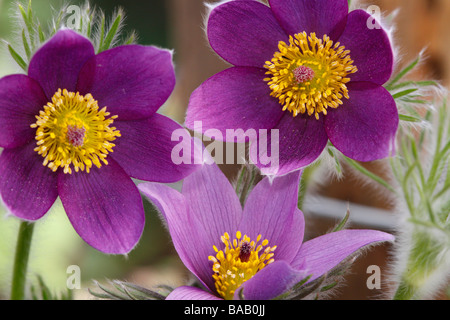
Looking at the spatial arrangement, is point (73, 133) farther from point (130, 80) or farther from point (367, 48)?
point (367, 48)

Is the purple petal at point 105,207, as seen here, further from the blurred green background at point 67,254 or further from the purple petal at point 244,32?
the purple petal at point 244,32

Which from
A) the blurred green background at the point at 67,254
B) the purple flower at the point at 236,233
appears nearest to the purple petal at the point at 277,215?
the purple flower at the point at 236,233

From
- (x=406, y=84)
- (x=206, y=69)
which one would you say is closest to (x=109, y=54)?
(x=406, y=84)

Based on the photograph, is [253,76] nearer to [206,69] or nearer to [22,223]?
[22,223]

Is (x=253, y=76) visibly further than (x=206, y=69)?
No

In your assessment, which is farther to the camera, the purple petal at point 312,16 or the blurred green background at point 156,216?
Result: the blurred green background at point 156,216

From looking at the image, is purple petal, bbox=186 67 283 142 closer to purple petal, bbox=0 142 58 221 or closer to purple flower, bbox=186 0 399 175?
purple flower, bbox=186 0 399 175

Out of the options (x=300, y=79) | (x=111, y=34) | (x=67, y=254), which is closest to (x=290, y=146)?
(x=300, y=79)

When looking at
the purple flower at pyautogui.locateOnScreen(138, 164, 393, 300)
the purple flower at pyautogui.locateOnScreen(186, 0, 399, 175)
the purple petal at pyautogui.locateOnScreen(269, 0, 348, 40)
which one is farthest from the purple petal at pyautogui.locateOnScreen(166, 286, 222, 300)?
the purple petal at pyautogui.locateOnScreen(269, 0, 348, 40)
